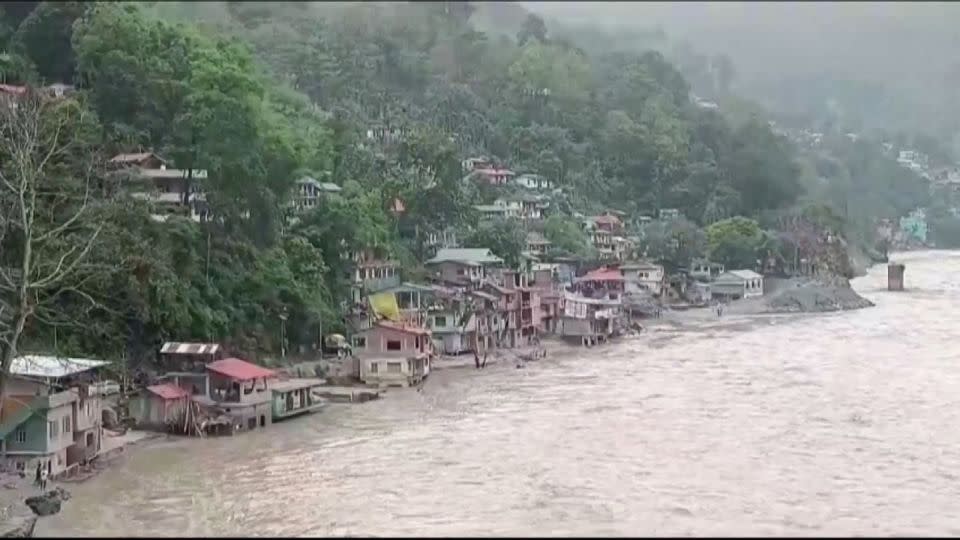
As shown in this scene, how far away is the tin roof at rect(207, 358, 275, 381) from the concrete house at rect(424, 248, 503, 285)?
7.73 metres

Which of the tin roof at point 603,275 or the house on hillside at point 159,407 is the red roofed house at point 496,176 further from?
the house on hillside at point 159,407

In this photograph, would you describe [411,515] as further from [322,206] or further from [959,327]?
[959,327]

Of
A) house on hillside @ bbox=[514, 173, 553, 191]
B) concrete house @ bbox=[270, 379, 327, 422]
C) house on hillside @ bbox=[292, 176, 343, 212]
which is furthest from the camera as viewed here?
house on hillside @ bbox=[514, 173, 553, 191]

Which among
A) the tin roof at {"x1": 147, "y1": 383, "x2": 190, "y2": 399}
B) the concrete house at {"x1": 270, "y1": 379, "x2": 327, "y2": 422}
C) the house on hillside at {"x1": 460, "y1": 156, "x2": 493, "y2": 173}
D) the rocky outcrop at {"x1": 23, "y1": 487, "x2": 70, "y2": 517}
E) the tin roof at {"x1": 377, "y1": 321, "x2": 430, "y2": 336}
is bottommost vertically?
the rocky outcrop at {"x1": 23, "y1": 487, "x2": 70, "y2": 517}

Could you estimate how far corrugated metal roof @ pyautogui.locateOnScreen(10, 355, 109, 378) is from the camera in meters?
8.93

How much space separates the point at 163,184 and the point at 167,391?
4.42m

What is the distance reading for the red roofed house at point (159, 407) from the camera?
1088 centimetres

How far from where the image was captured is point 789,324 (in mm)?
21328

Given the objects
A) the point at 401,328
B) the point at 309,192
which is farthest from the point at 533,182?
the point at 401,328

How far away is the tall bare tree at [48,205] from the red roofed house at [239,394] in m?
1.51

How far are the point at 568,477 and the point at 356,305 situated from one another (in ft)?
27.9

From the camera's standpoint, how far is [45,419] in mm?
8602

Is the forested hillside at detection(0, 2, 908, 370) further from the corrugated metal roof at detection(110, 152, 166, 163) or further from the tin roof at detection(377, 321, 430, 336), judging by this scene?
the tin roof at detection(377, 321, 430, 336)

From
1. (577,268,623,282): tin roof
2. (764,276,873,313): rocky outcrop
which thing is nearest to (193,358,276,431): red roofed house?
(577,268,623,282): tin roof
